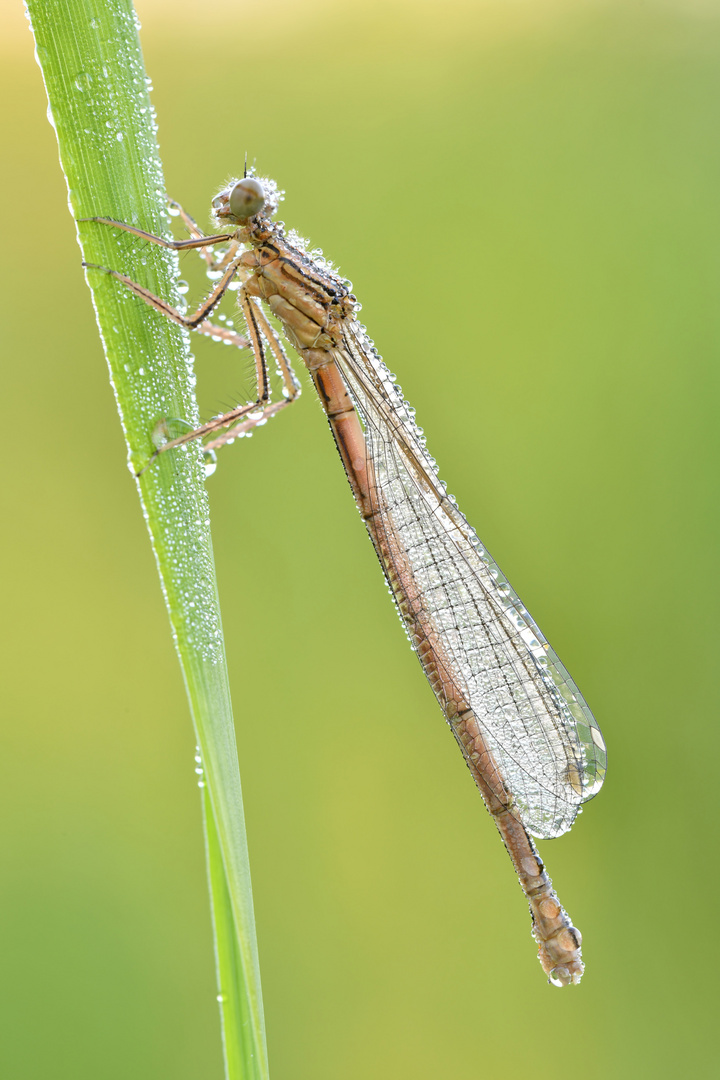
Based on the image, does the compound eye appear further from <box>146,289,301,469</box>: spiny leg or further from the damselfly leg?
<box>146,289,301,469</box>: spiny leg

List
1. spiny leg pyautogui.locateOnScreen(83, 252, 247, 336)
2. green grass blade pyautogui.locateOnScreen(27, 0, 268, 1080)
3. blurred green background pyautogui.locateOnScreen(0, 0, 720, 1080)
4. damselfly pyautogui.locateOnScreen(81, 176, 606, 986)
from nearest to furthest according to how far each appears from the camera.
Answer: green grass blade pyautogui.locateOnScreen(27, 0, 268, 1080), spiny leg pyautogui.locateOnScreen(83, 252, 247, 336), damselfly pyautogui.locateOnScreen(81, 176, 606, 986), blurred green background pyautogui.locateOnScreen(0, 0, 720, 1080)

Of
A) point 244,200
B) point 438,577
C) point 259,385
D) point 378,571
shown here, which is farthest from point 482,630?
point 378,571

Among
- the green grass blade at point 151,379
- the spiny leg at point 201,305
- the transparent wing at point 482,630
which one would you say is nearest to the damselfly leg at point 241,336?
the spiny leg at point 201,305

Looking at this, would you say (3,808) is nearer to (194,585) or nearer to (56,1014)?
(56,1014)

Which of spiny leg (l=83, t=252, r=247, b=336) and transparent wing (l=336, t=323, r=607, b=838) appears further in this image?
transparent wing (l=336, t=323, r=607, b=838)

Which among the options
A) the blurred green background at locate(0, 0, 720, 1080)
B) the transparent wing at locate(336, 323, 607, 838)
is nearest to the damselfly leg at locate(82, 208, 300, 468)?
the transparent wing at locate(336, 323, 607, 838)

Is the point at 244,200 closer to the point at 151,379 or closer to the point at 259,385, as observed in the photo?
the point at 259,385
